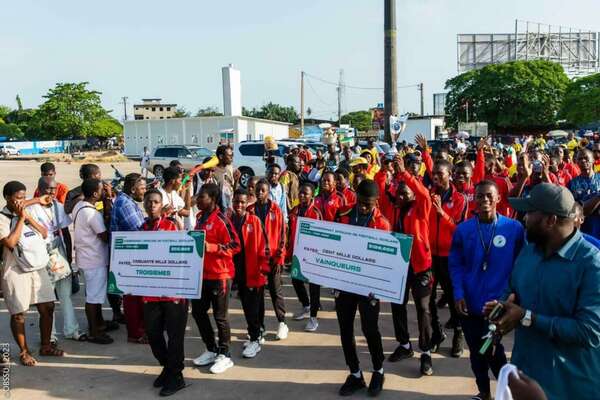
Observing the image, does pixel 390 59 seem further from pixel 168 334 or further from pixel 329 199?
pixel 168 334

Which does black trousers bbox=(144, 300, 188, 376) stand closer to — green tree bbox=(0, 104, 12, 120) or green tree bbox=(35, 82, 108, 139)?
green tree bbox=(35, 82, 108, 139)

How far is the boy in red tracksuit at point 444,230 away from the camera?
5238 mm

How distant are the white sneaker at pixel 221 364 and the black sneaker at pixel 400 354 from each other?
1559mm

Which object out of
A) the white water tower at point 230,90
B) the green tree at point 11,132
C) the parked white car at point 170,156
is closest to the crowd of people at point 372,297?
the parked white car at point 170,156

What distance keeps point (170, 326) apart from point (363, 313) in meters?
1.69

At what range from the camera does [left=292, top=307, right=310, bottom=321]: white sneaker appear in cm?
656

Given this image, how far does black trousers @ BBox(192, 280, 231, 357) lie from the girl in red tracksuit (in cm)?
189

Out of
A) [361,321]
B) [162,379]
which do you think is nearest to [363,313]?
[361,321]

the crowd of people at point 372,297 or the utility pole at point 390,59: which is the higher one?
the utility pole at point 390,59

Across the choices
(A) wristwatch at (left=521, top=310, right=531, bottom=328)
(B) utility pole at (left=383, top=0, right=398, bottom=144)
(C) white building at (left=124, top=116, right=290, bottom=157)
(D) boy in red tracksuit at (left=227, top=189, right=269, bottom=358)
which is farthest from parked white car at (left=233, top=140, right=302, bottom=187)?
(C) white building at (left=124, top=116, right=290, bottom=157)

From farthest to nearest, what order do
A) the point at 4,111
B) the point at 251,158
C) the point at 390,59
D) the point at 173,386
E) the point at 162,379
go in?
the point at 4,111
the point at 251,158
the point at 390,59
the point at 162,379
the point at 173,386

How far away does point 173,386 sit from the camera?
4668 mm

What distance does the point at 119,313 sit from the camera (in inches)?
260

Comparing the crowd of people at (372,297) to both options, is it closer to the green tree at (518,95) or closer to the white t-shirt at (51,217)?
the white t-shirt at (51,217)
